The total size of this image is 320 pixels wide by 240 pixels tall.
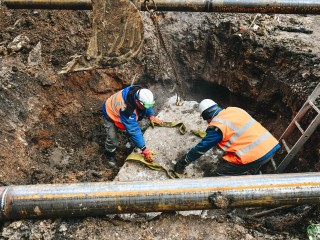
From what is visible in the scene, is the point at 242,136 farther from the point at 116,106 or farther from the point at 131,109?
the point at 116,106

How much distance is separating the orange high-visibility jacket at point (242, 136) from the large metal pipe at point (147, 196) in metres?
1.06

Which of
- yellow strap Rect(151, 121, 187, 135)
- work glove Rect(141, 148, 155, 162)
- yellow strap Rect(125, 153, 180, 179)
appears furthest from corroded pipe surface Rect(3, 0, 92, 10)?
yellow strap Rect(151, 121, 187, 135)

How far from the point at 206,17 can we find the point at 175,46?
93 cm

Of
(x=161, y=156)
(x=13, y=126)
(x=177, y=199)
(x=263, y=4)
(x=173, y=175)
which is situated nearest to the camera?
(x=177, y=199)

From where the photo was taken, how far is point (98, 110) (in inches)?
238

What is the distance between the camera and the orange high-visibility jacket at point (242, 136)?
4.08 meters

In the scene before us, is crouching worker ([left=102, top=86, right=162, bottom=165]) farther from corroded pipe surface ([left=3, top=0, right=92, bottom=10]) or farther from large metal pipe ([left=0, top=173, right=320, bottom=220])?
large metal pipe ([left=0, top=173, right=320, bottom=220])

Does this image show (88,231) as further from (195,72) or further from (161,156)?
(195,72)

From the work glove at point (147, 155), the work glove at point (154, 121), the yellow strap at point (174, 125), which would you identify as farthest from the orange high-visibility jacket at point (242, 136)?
the work glove at point (154, 121)

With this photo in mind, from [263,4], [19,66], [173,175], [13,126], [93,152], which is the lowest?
[93,152]

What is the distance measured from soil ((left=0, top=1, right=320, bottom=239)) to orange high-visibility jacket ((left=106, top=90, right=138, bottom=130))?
2.99 ft

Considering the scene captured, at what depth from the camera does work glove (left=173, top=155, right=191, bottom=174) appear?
4.75 metres

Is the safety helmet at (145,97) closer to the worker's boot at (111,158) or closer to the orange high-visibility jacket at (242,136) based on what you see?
the orange high-visibility jacket at (242,136)

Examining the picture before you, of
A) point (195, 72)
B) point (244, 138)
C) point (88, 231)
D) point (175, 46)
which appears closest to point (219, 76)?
point (195, 72)
